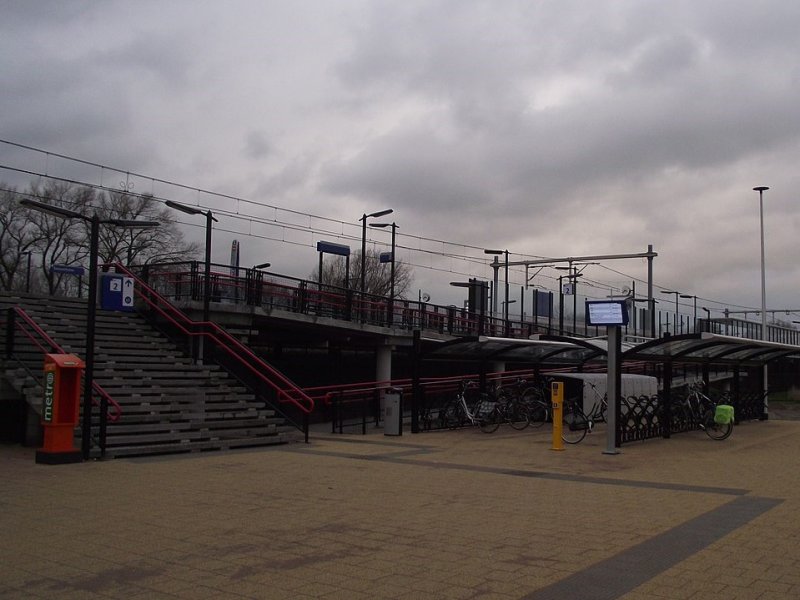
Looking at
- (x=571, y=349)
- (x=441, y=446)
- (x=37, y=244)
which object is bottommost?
(x=441, y=446)

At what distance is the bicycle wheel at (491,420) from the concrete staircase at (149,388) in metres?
4.68

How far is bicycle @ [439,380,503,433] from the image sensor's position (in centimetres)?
1989

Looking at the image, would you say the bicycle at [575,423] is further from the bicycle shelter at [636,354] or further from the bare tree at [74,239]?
the bare tree at [74,239]

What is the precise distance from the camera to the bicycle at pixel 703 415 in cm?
1798

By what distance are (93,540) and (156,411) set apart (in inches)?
329

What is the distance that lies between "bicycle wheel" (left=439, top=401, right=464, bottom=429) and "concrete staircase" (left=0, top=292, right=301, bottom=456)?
13.3 feet

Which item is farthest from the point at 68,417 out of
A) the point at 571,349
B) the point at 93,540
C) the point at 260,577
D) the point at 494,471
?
the point at 571,349

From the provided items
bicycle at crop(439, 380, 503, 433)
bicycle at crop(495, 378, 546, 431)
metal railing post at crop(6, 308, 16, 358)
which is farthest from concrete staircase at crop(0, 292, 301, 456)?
bicycle at crop(495, 378, 546, 431)

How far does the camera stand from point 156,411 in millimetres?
15391

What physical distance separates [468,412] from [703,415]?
555 centimetres

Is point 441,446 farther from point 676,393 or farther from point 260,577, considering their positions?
point 260,577

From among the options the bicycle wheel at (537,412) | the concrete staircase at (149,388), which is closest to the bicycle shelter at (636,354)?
Result: the bicycle wheel at (537,412)

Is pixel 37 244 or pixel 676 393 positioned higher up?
pixel 37 244

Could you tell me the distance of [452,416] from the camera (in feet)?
66.6
